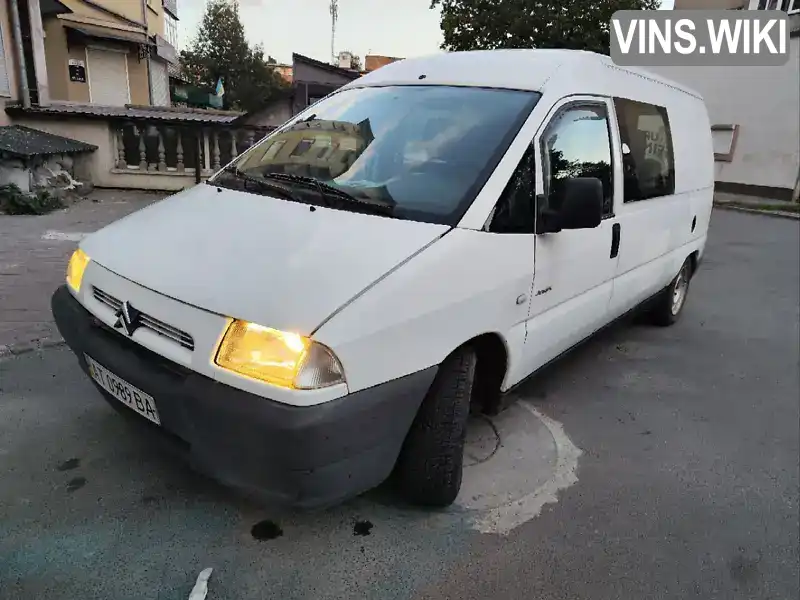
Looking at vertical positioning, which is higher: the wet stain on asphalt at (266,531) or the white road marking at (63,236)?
the white road marking at (63,236)

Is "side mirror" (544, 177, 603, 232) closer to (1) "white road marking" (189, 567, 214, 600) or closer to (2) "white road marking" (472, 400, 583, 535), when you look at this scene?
(2) "white road marking" (472, 400, 583, 535)

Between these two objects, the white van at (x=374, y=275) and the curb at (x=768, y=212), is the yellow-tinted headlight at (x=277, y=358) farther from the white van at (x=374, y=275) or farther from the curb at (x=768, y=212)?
the curb at (x=768, y=212)

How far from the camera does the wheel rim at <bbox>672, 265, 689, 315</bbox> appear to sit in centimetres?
500

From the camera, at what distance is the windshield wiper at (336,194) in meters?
2.33

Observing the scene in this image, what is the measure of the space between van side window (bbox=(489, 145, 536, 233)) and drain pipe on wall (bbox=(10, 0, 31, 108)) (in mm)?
10170

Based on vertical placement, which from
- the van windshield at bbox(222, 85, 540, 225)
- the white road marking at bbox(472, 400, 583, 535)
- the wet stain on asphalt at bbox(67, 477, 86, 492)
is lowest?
the white road marking at bbox(472, 400, 583, 535)

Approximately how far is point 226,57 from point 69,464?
116ft

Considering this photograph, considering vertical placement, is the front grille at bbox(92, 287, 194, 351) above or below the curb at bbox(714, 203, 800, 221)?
above

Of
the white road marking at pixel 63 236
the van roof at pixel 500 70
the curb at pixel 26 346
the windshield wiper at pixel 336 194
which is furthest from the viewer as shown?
the white road marking at pixel 63 236

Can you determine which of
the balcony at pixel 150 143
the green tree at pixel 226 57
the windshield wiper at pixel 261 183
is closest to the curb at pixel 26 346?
the windshield wiper at pixel 261 183

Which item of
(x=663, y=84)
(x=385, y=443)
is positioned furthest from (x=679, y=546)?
(x=663, y=84)

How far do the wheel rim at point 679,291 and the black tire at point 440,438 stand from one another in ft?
11.0

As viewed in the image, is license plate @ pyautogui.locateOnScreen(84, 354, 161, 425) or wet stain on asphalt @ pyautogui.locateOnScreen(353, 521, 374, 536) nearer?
license plate @ pyautogui.locateOnScreen(84, 354, 161, 425)

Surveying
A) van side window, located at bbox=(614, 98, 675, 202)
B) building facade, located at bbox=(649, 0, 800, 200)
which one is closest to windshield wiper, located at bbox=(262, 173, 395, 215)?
van side window, located at bbox=(614, 98, 675, 202)
